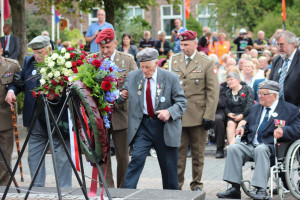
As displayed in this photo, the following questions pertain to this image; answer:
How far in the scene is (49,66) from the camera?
21.8 ft

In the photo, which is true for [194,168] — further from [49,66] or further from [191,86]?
[49,66]

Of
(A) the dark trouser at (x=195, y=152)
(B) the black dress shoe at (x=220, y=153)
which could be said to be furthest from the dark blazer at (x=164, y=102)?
(B) the black dress shoe at (x=220, y=153)

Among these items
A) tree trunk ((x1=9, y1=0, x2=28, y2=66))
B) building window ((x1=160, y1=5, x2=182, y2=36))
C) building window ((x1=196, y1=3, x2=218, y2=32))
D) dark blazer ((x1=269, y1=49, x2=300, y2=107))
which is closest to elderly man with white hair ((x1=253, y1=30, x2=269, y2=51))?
tree trunk ((x1=9, y1=0, x2=28, y2=66))

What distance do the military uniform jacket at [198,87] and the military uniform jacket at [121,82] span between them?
0.80 m

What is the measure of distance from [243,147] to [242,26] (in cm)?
2932

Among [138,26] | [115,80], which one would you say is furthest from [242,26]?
[115,80]

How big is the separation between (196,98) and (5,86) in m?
2.68

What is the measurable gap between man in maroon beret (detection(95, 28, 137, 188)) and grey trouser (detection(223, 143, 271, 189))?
1.40 metres

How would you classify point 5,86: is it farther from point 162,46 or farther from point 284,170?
point 162,46

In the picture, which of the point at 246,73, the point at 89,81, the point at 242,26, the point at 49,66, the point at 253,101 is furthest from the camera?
the point at 242,26

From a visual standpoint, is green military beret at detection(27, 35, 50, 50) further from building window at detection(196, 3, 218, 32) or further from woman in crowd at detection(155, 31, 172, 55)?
building window at detection(196, 3, 218, 32)

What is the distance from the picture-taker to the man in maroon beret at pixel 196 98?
8664 millimetres

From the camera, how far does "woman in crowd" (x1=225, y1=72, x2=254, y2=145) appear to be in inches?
483

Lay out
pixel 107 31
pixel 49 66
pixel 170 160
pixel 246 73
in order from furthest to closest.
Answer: pixel 246 73 → pixel 107 31 → pixel 170 160 → pixel 49 66
